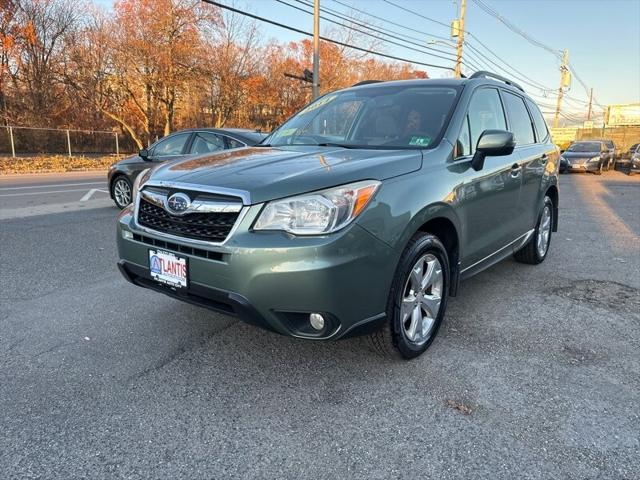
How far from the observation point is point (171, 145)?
325 inches

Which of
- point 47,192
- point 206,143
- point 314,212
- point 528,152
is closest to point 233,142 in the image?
point 206,143

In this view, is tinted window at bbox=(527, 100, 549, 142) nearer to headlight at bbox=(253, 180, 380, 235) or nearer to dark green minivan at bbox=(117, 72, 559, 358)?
dark green minivan at bbox=(117, 72, 559, 358)

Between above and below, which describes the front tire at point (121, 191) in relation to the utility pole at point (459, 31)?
below

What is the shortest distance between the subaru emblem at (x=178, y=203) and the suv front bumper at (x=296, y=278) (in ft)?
0.64

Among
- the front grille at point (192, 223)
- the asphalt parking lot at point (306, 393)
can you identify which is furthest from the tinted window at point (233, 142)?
the front grille at point (192, 223)

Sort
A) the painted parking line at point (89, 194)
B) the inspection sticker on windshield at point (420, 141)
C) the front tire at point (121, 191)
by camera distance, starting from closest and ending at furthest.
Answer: the inspection sticker on windshield at point (420, 141)
the front tire at point (121, 191)
the painted parking line at point (89, 194)

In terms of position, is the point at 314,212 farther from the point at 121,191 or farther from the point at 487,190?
the point at 121,191

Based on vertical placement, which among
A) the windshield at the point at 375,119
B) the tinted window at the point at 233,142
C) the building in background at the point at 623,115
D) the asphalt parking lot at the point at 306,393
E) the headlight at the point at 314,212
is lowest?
the asphalt parking lot at the point at 306,393

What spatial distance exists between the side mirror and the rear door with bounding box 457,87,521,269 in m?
0.06

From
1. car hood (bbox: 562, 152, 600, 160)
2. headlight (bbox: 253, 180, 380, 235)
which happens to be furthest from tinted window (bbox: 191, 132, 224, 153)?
car hood (bbox: 562, 152, 600, 160)

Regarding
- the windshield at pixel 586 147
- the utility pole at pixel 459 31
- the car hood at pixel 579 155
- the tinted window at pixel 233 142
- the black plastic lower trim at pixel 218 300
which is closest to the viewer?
the black plastic lower trim at pixel 218 300

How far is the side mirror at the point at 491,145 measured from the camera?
10.7ft

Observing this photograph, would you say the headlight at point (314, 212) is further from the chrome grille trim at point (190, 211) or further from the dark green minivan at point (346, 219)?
the chrome grille trim at point (190, 211)

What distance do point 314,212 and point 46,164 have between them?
2008 centimetres
